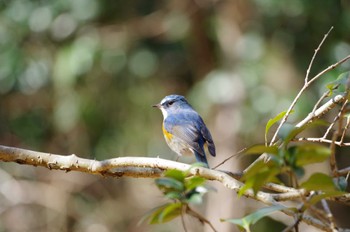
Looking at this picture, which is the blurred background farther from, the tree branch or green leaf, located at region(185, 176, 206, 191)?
green leaf, located at region(185, 176, 206, 191)

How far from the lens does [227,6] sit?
7.44 metres

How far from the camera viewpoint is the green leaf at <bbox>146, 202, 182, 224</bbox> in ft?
4.98

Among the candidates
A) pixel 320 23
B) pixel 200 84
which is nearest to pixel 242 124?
pixel 200 84

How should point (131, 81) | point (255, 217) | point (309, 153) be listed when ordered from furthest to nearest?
point (131, 81)
point (255, 217)
point (309, 153)

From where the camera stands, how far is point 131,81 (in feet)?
25.5

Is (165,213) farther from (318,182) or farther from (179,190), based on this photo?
(318,182)

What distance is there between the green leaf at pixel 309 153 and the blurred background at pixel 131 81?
4.16 meters

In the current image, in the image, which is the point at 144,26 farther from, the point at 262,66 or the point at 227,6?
the point at 262,66

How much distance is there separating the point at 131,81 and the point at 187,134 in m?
3.57

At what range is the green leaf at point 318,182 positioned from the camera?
59.1 inches

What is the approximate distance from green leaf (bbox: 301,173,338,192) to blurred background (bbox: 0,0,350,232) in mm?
4103

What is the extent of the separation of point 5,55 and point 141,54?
1.51 m

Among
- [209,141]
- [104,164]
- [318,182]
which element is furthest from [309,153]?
[209,141]

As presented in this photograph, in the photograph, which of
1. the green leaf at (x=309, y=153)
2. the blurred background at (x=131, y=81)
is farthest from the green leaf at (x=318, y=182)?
the blurred background at (x=131, y=81)
